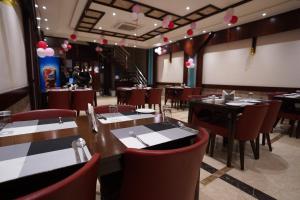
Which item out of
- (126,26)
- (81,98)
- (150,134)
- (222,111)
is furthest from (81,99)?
(150,134)

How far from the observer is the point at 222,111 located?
2.30m

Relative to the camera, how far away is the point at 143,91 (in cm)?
534

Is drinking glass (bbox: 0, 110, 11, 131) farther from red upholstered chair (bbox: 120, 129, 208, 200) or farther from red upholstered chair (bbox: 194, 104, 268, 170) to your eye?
red upholstered chair (bbox: 194, 104, 268, 170)

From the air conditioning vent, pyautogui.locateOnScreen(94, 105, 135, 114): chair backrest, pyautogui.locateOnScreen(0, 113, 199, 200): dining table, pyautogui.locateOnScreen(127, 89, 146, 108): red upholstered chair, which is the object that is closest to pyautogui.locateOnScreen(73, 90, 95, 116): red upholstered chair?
pyautogui.locateOnScreen(127, 89, 146, 108): red upholstered chair

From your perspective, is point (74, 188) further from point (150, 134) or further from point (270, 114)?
point (270, 114)

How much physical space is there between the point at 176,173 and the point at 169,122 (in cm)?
67

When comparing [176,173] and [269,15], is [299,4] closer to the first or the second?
[269,15]

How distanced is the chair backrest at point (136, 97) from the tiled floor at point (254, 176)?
301 centimetres

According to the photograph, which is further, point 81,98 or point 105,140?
point 81,98

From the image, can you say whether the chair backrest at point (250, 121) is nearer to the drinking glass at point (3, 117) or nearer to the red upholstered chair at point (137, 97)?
the drinking glass at point (3, 117)

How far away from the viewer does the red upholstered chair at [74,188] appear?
0.45 m

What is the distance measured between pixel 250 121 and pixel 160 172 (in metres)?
1.87

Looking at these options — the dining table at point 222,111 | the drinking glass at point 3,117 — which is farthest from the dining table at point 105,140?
the dining table at point 222,111

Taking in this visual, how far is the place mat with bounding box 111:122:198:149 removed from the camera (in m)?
0.98
